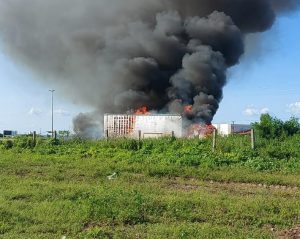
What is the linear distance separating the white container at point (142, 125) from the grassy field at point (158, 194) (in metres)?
20.2

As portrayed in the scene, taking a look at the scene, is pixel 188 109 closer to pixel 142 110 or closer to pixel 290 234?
pixel 142 110

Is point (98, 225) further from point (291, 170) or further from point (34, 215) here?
point (291, 170)

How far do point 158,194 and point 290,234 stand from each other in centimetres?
474

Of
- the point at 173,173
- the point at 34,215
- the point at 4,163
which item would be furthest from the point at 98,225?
the point at 4,163

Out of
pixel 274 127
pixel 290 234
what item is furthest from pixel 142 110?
pixel 290 234

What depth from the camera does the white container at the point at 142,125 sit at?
46.9 m

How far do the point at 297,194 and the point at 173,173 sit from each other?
213 inches

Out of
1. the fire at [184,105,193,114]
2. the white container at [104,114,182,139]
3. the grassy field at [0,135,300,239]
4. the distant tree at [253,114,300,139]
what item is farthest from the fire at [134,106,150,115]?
the grassy field at [0,135,300,239]

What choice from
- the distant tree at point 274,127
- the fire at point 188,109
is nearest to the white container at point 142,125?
the fire at point 188,109

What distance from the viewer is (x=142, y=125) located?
1919 inches

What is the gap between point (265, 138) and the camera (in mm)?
28359

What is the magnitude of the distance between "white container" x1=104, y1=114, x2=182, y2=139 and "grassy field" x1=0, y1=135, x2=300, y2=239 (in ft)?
66.2

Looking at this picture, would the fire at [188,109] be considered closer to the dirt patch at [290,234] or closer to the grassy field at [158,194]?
the grassy field at [158,194]

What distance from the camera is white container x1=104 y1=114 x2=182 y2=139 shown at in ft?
154
